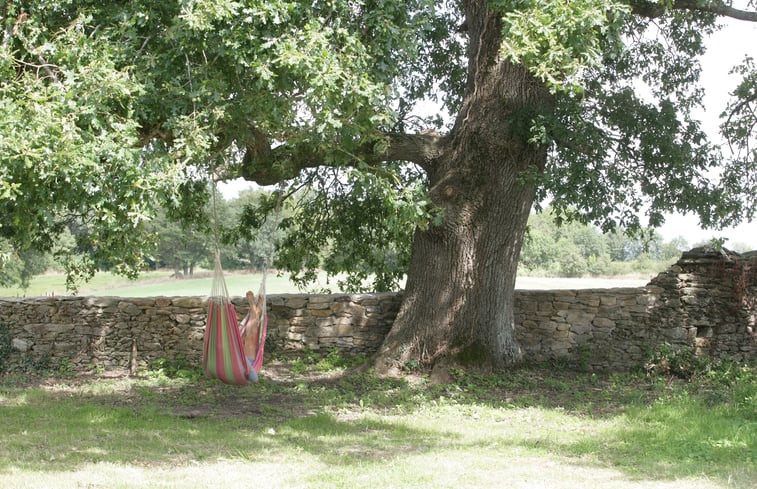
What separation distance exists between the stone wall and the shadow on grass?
85 cm

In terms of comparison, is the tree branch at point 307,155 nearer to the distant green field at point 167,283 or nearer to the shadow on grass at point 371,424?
the shadow on grass at point 371,424

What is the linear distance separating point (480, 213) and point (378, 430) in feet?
9.90

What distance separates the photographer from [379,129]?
26.3ft

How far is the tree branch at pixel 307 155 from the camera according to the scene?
816 cm

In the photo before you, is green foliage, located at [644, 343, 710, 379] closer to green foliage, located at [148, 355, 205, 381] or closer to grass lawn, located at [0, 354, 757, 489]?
grass lawn, located at [0, 354, 757, 489]

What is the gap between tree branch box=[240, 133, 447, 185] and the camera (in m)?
8.16

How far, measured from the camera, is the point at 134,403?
7285mm

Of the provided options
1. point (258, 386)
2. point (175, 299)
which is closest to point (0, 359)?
point (175, 299)

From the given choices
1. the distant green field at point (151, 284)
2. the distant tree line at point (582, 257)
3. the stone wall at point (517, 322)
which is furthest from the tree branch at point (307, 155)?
the distant tree line at point (582, 257)

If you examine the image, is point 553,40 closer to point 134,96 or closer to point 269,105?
point 269,105

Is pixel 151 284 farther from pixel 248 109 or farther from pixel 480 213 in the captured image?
pixel 248 109

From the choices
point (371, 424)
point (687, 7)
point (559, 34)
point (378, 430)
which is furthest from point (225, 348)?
point (687, 7)

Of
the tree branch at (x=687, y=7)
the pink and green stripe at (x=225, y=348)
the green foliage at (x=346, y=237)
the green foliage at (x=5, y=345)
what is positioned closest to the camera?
the pink and green stripe at (x=225, y=348)

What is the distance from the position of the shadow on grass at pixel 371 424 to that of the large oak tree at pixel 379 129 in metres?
1.03
